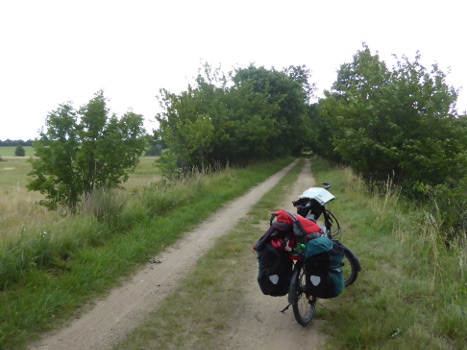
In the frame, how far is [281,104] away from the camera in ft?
96.9

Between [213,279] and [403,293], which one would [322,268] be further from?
[213,279]

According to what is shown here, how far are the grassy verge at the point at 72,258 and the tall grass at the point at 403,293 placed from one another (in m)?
3.17

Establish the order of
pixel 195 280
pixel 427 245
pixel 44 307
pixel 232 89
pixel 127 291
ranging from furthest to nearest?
pixel 232 89 < pixel 427 245 < pixel 195 280 < pixel 127 291 < pixel 44 307

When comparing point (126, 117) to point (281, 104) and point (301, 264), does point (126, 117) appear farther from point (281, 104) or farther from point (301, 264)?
point (281, 104)

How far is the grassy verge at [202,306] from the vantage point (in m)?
3.47

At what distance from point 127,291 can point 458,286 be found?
429 centimetres

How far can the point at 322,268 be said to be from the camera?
358 centimetres

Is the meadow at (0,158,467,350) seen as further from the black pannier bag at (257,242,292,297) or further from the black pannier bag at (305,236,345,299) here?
the black pannier bag at (257,242,292,297)

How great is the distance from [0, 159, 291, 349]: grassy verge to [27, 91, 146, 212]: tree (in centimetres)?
112

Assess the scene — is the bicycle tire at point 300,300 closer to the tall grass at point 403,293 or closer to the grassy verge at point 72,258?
the tall grass at point 403,293

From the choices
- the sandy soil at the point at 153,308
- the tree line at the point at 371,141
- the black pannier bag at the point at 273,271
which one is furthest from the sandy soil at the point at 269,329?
the tree line at the point at 371,141

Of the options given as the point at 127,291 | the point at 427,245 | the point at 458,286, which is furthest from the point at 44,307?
the point at 427,245

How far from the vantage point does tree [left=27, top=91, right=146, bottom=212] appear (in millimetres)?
8086

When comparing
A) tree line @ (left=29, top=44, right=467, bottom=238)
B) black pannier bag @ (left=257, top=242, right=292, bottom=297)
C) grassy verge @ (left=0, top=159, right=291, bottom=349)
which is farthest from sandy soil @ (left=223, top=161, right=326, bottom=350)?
tree line @ (left=29, top=44, right=467, bottom=238)
